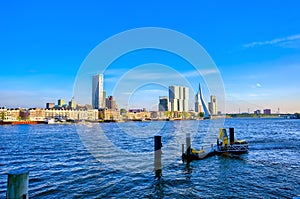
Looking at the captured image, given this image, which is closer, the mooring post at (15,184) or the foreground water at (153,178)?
the mooring post at (15,184)

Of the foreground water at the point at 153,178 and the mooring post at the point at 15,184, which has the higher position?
Result: the mooring post at the point at 15,184

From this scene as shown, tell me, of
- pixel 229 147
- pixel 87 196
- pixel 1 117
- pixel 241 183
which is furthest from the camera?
pixel 1 117

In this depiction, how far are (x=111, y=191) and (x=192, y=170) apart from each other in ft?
32.6

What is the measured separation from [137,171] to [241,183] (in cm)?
968

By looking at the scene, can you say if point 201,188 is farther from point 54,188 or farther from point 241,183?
point 54,188

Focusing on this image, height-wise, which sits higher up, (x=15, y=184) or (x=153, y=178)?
(x=15, y=184)

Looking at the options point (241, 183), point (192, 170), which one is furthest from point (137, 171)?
point (241, 183)

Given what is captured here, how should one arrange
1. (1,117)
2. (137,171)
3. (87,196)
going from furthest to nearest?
(1,117) < (137,171) < (87,196)

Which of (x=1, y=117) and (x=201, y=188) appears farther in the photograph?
(x=1, y=117)

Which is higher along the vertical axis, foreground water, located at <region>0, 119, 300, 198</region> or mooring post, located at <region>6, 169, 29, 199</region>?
mooring post, located at <region>6, 169, 29, 199</region>

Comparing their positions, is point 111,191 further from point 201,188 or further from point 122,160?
point 122,160

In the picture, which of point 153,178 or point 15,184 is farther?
point 153,178

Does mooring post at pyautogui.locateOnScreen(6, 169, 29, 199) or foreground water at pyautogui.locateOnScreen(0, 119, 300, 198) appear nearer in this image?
mooring post at pyautogui.locateOnScreen(6, 169, 29, 199)

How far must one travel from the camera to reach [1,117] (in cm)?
18000
